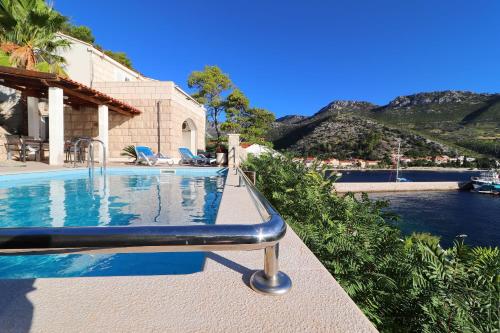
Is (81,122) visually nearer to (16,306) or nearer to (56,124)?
(56,124)

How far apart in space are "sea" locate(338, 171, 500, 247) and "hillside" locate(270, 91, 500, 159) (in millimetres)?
38902

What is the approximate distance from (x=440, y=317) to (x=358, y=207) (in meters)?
2.46

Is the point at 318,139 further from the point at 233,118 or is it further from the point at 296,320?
the point at 296,320

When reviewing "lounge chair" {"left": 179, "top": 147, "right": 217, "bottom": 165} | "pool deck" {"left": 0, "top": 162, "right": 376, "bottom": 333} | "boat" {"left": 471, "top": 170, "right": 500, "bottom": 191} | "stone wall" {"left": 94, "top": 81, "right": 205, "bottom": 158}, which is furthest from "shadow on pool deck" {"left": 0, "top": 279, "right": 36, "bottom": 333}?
"boat" {"left": 471, "top": 170, "right": 500, "bottom": 191}

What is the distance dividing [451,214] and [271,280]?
3933cm

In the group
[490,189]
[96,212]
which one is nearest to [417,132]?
[490,189]

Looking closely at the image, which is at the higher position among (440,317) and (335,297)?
(335,297)

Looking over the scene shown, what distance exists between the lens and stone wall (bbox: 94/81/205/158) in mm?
15469

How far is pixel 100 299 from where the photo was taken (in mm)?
1420

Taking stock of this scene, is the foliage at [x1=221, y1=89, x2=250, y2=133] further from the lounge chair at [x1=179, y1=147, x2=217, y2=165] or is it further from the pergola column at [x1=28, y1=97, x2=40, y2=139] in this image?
the pergola column at [x1=28, y1=97, x2=40, y2=139]

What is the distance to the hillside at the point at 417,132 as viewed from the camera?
283ft

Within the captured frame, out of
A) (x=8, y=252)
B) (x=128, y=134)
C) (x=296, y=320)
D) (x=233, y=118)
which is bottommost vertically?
(x=296, y=320)

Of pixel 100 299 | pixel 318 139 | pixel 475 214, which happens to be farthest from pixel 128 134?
pixel 318 139

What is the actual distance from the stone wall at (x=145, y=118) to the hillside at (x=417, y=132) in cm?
6683
